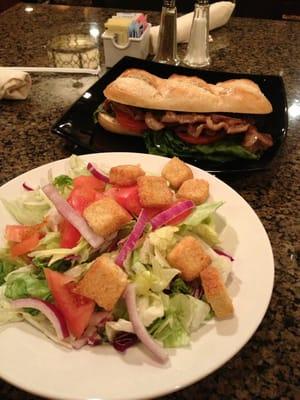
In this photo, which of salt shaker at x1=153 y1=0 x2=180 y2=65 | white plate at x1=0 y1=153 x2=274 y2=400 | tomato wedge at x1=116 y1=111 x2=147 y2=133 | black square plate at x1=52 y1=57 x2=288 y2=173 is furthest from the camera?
salt shaker at x1=153 y1=0 x2=180 y2=65

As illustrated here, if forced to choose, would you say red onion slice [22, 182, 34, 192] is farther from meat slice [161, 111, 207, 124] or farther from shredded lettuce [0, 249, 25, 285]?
meat slice [161, 111, 207, 124]

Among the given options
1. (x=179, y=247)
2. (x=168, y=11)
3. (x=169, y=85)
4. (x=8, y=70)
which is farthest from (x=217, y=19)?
(x=179, y=247)

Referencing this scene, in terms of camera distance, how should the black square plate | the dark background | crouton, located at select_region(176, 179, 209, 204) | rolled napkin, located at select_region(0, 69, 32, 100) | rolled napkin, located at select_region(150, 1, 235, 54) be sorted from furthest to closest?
the dark background → rolled napkin, located at select_region(150, 1, 235, 54) → rolled napkin, located at select_region(0, 69, 32, 100) → the black square plate → crouton, located at select_region(176, 179, 209, 204)

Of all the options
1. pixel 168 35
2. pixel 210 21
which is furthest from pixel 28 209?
pixel 210 21

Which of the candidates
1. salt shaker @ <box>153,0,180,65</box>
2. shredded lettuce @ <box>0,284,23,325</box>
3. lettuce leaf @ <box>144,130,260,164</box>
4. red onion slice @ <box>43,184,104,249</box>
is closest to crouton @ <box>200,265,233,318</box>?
red onion slice @ <box>43,184,104,249</box>

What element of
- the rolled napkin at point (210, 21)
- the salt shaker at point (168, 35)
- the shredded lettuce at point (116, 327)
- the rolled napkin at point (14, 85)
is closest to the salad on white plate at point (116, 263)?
the shredded lettuce at point (116, 327)

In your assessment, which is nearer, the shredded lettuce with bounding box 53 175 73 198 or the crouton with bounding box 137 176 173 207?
the crouton with bounding box 137 176 173 207
